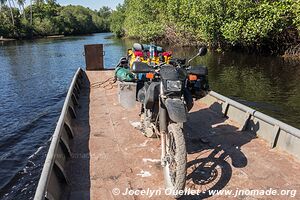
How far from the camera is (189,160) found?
5.00 m

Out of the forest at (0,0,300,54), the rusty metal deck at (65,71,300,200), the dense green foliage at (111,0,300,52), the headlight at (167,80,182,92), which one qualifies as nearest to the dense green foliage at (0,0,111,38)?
the forest at (0,0,300,54)

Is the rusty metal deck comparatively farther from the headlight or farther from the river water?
the river water

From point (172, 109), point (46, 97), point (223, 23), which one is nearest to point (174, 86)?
point (172, 109)

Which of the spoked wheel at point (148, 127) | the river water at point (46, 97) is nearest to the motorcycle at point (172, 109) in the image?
the spoked wheel at point (148, 127)

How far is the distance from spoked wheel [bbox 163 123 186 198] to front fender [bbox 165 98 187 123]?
16cm

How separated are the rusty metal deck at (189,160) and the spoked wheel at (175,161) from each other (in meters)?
0.24

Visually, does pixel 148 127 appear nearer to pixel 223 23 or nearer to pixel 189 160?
pixel 189 160

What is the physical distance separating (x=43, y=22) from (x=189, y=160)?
87.7m

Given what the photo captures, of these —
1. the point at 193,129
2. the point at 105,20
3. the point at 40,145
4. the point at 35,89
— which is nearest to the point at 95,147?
the point at 193,129

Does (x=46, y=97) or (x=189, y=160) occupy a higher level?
(x=189, y=160)

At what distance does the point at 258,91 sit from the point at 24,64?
1985 centimetres

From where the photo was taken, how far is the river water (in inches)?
315

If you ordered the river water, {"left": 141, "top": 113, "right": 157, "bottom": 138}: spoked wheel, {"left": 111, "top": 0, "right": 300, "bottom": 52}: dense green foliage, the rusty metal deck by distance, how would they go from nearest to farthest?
the rusty metal deck, {"left": 141, "top": 113, "right": 157, "bottom": 138}: spoked wheel, the river water, {"left": 111, "top": 0, "right": 300, "bottom": 52}: dense green foliage

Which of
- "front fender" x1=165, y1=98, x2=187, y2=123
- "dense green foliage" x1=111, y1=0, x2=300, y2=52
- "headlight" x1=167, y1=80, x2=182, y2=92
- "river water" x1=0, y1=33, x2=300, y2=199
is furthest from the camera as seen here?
"dense green foliage" x1=111, y1=0, x2=300, y2=52
